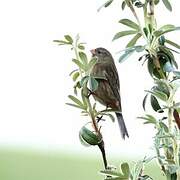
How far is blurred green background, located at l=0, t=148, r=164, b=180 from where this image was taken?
2021 mm

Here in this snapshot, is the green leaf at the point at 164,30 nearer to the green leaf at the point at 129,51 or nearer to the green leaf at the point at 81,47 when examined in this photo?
the green leaf at the point at 129,51

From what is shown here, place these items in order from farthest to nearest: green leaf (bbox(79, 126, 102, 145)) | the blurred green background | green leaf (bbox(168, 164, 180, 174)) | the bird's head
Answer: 1. the blurred green background
2. the bird's head
3. green leaf (bbox(79, 126, 102, 145))
4. green leaf (bbox(168, 164, 180, 174))

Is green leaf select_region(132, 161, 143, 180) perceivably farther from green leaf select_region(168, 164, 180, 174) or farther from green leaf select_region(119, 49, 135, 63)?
green leaf select_region(119, 49, 135, 63)

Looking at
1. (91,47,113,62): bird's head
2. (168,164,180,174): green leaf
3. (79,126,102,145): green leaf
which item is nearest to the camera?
(168,164,180,174): green leaf

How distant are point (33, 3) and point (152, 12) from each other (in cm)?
161

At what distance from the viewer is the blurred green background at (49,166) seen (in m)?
2.02

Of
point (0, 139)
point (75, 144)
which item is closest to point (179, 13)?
point (75, 144)

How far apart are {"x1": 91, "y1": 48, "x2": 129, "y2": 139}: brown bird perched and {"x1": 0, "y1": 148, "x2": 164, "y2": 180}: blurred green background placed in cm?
101

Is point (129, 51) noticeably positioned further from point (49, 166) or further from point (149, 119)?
point (49, 166)

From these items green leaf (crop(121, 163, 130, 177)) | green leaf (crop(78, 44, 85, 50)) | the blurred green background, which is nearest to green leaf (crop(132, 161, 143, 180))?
green leaf (crop(121, 163, 130, 177))

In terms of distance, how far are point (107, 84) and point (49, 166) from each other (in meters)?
1.25

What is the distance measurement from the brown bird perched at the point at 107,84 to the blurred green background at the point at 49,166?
1.01 metres

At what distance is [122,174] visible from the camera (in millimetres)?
771

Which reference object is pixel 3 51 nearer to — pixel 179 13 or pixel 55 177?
pixel 55 177
